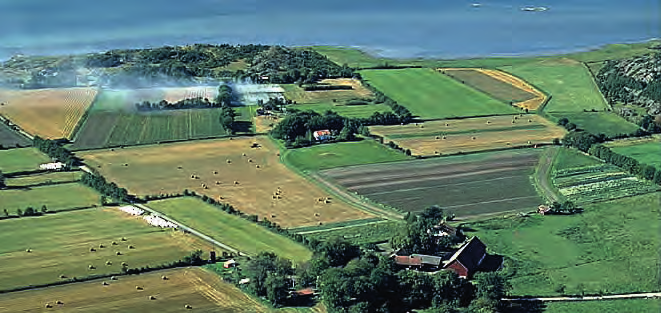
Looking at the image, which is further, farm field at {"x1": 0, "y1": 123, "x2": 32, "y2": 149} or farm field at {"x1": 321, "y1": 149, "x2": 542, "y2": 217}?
farm field at {"x1": 0, "y1": 123, "x2": 32, "y2": 149}

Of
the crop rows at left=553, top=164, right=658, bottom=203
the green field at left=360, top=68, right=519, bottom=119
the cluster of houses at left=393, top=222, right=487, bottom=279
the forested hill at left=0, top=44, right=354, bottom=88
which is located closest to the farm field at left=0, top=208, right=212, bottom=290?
the cluster of houses at left=393, top=222, right=487, bottom=279

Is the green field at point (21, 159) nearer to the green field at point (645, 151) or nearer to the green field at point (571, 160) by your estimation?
the green field at point (571, 160)

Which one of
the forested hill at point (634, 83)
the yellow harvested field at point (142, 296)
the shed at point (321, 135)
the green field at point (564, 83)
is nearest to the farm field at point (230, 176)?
the shed at point (321, 135)

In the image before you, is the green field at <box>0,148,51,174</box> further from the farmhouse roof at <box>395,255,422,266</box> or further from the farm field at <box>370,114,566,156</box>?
the farmhouse roof at <box>395,255,422,266</box>

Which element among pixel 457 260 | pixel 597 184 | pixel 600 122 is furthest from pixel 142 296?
pixel 600 122

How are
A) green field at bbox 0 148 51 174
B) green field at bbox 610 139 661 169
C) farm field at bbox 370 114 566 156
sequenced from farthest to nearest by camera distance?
farm field at bbox 370 114 566 156
green field at bbox 610 139 661 169
green field at bbox 0 148 51 174

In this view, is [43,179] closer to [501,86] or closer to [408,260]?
[408,260]

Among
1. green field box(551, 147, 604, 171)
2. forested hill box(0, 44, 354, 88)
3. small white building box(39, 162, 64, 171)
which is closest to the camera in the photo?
small white building box(39, 162, 64, 171)
